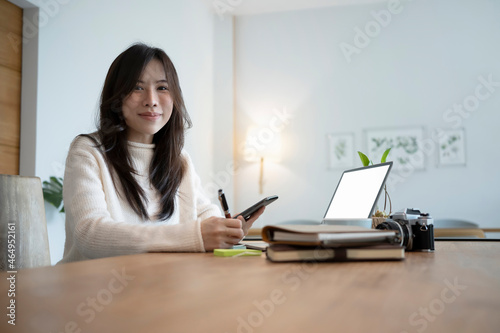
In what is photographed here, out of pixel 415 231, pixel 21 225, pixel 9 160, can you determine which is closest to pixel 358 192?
pixel 415 231

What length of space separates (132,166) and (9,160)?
152cm

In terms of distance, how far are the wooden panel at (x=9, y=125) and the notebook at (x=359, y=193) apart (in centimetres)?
197

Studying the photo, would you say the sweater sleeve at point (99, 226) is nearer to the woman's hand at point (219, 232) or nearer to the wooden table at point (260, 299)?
the woman's hand at point (219, 232)

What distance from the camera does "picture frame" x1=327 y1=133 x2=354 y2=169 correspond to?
489cm

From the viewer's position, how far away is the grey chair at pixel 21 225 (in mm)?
1116

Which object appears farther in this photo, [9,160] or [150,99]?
[9,160]

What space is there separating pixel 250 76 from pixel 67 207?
416 cm

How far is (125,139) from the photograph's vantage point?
5.12 feet

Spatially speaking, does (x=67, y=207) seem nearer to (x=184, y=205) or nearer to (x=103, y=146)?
(x=103, y=146)

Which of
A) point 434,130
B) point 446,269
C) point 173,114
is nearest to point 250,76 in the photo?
point 434,130

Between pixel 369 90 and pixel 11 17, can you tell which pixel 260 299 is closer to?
pixel 11 17

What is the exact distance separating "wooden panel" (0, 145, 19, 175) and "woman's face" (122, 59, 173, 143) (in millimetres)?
1418

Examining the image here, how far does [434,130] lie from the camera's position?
→ 468 cm

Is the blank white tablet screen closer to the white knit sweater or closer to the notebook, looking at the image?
the notebook
